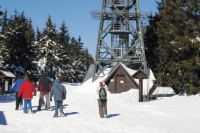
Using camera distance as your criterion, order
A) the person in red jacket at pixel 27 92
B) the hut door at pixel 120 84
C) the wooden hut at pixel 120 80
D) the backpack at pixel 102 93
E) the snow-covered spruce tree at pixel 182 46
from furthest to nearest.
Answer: the hut door at pixel 120 84, the wooden hut at pixel 120 80, the snow-covered spruce tree at pixel 182 46, the person in red jacket at pixel 27 92, the backpack at pixel 102 93

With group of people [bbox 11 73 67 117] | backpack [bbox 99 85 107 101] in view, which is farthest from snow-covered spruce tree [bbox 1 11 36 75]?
backpack [bbox 99 85 107 101]

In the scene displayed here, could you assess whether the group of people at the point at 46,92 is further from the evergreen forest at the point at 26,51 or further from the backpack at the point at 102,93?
the evergreen forest at the point at 26,51

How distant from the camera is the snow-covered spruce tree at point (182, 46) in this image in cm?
2714

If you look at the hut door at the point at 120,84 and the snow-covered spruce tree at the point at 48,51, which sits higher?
the snow-covered spruce tree at the point at 48,51

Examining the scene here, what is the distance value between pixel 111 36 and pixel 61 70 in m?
15.6

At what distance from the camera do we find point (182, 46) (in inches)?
1072

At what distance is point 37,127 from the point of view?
11188 mm

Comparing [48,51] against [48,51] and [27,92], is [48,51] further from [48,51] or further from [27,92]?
[27,92]

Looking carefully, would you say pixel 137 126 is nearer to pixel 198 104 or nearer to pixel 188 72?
pixel 198 104

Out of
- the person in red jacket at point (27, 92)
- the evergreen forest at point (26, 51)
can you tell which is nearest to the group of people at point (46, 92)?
the person in red jacket at point (27, 92)

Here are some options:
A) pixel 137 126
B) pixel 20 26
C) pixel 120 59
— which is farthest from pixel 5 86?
pixel 137 126

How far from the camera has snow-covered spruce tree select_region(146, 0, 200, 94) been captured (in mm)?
27141

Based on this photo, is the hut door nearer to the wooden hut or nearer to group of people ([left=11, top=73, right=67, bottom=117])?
the wooden hut

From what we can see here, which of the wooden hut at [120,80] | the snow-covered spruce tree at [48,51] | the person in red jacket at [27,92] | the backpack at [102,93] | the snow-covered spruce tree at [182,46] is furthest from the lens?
the snow-covered spruce tree at [48,51]
